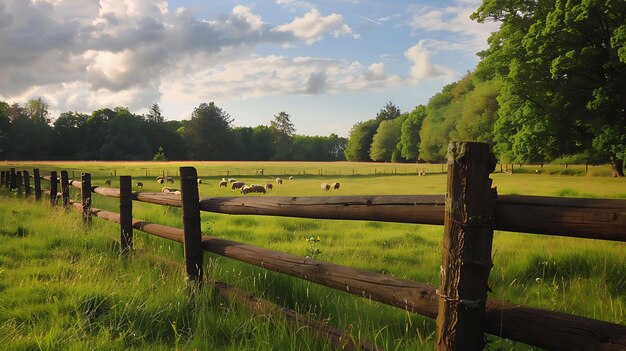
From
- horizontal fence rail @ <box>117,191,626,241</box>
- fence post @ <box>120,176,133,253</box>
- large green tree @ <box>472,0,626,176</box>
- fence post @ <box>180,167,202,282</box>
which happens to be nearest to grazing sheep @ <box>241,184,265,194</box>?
large green tree @ <box>472,0,626,176</box>

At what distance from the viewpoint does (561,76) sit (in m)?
22.5

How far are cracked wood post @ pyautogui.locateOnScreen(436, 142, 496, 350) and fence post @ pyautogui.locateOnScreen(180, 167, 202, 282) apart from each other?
286 centimetres

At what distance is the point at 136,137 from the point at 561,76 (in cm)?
6392

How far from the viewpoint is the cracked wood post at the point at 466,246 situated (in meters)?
1.91

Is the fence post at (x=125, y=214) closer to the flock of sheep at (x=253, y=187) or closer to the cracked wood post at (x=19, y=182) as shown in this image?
the cracked wood post at (x=19, y=182)

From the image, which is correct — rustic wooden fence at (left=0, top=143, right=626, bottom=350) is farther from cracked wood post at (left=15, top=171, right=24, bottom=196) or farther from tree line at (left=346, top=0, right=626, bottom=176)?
tree line at (left=346, top=0, right=626, bottom=176)

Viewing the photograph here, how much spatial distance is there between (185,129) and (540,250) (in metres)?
86.5

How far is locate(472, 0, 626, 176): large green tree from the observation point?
19.6 meters

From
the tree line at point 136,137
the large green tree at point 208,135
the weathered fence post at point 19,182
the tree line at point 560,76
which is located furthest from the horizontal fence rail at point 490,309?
the large green tree at point 208,135

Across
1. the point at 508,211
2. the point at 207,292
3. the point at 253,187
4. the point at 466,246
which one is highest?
the point at 508,211

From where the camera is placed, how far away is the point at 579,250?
21.3 feet

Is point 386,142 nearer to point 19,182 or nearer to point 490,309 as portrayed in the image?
point 19,182

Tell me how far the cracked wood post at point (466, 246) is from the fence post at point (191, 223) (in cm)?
286

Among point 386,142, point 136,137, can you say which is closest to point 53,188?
point 136,137
